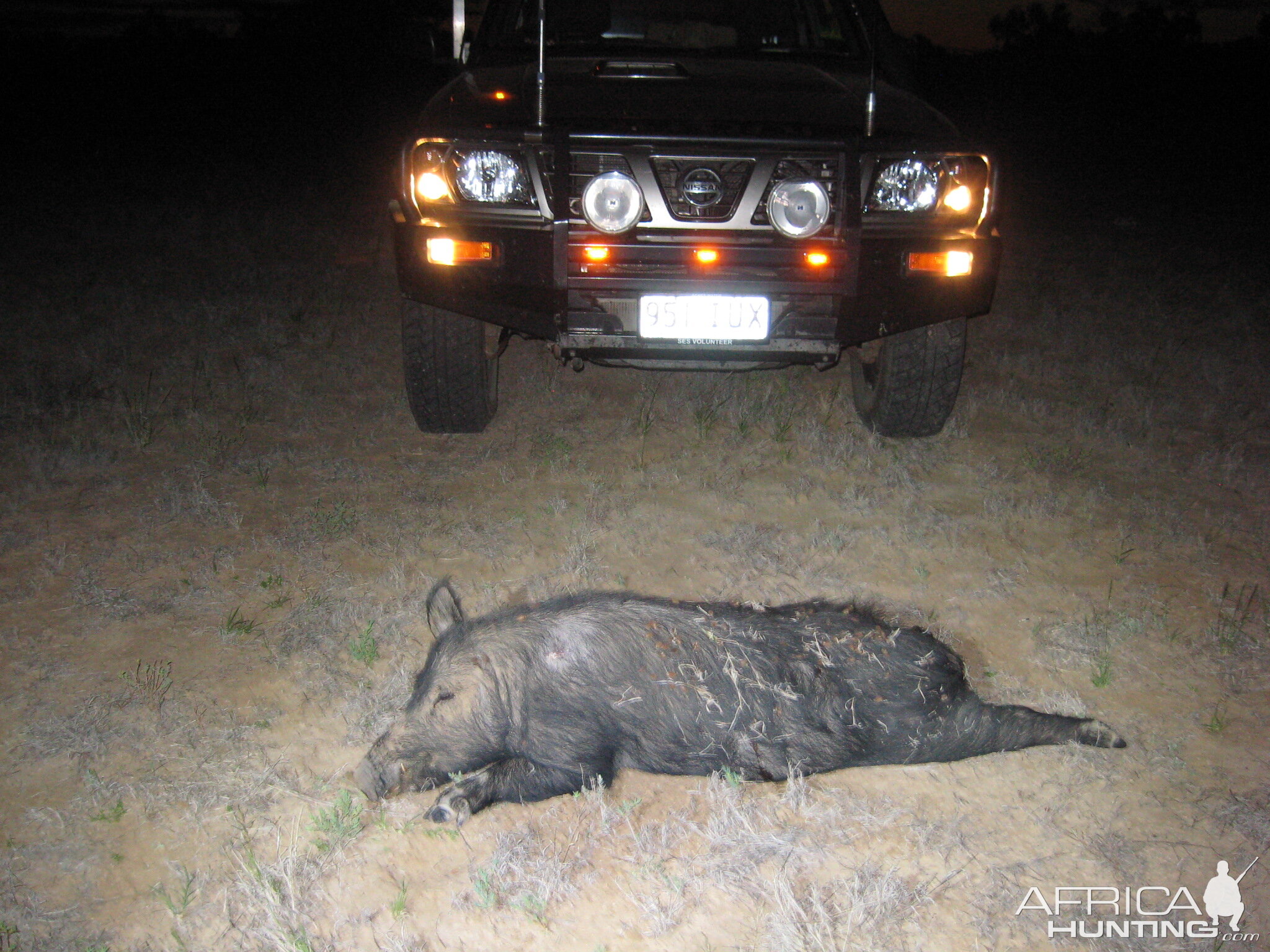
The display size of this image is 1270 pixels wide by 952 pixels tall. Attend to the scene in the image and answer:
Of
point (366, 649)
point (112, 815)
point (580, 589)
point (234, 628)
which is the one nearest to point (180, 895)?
point (112, 815)

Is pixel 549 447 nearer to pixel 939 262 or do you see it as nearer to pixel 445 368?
pixel 445 368

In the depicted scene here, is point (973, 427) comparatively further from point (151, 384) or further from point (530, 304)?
point (151, 384)

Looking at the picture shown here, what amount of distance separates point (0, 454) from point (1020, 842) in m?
4.75

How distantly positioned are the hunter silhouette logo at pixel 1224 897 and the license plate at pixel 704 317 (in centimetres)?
243

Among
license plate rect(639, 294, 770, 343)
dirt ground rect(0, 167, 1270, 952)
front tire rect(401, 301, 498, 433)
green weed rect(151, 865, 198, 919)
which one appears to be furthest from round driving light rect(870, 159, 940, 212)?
green weed rect(151, 865, 198, 919)

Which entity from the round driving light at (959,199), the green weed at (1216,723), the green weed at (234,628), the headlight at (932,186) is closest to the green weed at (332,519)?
the green weed at (234,628)

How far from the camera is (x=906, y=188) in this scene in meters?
4.18

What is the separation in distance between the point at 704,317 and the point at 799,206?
58cm

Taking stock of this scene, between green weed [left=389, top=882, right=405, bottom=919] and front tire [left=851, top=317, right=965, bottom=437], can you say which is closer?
green weed [left=389, top=882, right=405, bottom=919]

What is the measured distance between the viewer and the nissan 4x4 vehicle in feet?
13.0

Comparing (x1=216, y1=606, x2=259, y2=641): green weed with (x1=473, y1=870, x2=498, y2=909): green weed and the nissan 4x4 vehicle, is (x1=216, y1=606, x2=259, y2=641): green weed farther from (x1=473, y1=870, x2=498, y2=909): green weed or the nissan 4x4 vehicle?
the nissan 4x4 vehicle

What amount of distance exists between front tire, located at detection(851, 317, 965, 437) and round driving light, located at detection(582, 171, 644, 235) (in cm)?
143

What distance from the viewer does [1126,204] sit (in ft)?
41.5

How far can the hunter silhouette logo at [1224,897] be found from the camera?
92.8 inches
